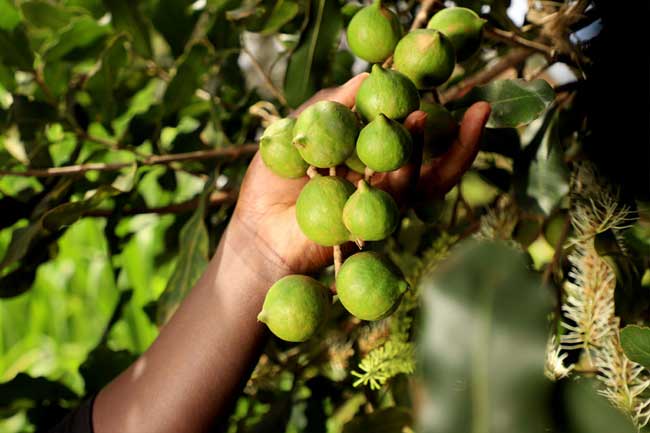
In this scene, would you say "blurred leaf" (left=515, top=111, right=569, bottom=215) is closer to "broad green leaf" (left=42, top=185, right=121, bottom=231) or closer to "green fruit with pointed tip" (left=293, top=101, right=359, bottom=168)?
"green fruit with pointed tip" (left=293, top=101, right=359, bottom=168)

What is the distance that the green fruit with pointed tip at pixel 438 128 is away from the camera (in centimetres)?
79

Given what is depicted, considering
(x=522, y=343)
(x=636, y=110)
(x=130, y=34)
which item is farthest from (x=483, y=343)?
(x=130, y=34)

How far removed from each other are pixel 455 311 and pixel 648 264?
2.19ft

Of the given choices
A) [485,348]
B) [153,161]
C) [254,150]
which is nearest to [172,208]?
[153,161]

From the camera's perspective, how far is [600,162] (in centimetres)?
87

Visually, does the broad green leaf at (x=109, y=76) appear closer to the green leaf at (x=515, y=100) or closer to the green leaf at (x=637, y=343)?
the green leaf at (x=515, y=100)

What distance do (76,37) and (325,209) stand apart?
2.57ft

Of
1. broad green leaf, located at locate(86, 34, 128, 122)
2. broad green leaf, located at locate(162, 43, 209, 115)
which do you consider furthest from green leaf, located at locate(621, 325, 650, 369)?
broad green leaf, located at locate(86, 34, 128, 122)

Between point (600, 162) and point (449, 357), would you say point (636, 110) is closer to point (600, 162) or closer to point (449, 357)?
point (600, 162)

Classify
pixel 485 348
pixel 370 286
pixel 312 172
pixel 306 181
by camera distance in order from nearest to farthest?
pixel 485 348 → pixel 370 286 → pixel 312 172 → pixel 306 181

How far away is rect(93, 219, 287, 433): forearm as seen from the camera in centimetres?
92

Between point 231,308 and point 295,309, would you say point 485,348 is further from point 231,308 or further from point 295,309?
point 231,308

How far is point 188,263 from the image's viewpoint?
1041 millimetres

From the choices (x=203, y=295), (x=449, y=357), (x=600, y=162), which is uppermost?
(x=449, y=357)
